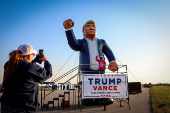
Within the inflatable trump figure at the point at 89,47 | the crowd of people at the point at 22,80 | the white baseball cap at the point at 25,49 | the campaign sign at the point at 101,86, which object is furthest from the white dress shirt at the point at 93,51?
the white baseball cap at the point at 25,49

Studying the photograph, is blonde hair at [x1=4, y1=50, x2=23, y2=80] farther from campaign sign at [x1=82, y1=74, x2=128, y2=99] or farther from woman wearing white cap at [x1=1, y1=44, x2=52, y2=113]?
campaign sign at [x1=82, y1=74, x2=128, y2=99]

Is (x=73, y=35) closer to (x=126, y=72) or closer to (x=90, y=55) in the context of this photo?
(x=90, y=55)

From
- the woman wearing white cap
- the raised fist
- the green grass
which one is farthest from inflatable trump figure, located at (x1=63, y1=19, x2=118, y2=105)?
the woman wearing white cap

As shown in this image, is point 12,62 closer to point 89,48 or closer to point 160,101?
point 89,48

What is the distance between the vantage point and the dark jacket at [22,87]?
78.4 inches

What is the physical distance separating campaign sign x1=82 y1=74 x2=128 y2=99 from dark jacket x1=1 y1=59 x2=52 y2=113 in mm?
4752

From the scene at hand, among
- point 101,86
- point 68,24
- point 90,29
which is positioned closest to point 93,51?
point 90,29

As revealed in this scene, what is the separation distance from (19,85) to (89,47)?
6385 millimetres

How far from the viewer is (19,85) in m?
2.04

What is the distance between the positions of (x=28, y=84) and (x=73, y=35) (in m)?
6.14

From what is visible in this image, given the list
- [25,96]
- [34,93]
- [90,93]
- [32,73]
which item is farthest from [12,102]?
[90,93]

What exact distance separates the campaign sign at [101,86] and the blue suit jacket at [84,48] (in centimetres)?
105

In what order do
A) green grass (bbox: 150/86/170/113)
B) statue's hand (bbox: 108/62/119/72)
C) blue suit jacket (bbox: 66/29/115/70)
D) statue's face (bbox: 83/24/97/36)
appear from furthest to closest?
statue's face (bbox: 83/24/97/36), blue suit jacket (bbox: 66/29/115/70), statue's hand (bbox: 108/62/119/72), green grass (bbox: 150/86/170/113)

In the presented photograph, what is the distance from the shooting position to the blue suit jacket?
802 centimetres
